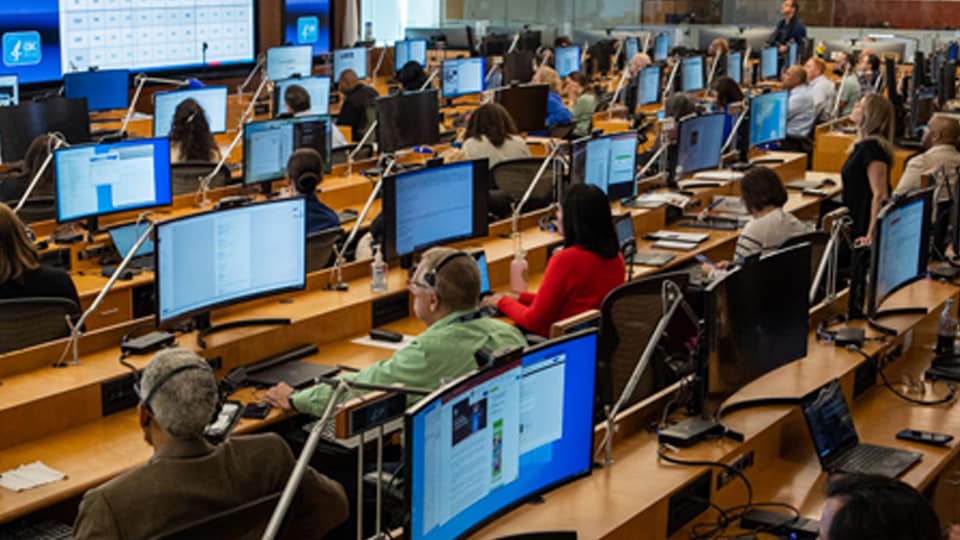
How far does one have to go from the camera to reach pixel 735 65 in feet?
47.9

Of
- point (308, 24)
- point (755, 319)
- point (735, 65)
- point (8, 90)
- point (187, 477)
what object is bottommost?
point (187, 477)

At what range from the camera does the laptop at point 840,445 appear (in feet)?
13.1

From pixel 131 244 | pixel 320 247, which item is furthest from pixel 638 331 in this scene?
pixel 131 244

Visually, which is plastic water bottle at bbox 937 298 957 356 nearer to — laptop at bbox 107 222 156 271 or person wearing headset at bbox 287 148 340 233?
person wearing headset at bbox 287 148 340 233

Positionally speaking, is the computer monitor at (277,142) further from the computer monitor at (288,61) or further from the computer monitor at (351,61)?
the computer monitor at (351,61)

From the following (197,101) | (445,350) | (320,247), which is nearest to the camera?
(445,350)

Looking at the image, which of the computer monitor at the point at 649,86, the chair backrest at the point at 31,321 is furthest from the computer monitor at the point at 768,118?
the chair backrest at the point at 31,321

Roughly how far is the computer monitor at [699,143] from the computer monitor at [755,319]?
4167mm

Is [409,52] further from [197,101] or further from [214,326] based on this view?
[214,326]

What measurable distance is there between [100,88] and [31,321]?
6.98 meters

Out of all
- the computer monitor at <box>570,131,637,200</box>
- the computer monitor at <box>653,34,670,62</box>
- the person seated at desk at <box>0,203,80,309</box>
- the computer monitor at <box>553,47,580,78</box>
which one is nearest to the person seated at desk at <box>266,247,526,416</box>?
the person seated at desk at <box>0,203,80,309</box>

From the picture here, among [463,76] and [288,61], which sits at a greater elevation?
[288,61]

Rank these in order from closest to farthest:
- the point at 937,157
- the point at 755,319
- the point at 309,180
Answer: the point at 755,319, the point at 309,180, the point at 937,157

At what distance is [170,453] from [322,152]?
5567 millimetres
